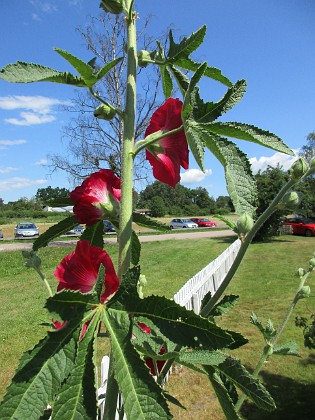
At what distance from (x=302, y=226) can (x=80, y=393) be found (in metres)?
26.2

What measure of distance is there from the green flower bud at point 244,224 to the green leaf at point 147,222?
0.27m

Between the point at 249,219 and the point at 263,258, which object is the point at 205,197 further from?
the point at 249,219

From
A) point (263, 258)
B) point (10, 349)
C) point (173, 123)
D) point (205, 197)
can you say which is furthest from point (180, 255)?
point (205, 197)

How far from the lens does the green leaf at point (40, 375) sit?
1.91 feet

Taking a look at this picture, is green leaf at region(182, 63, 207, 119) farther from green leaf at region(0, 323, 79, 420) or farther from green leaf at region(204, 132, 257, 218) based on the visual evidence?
green leaf at region(0, 323, 79, 420)

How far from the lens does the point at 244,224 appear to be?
0.74 m

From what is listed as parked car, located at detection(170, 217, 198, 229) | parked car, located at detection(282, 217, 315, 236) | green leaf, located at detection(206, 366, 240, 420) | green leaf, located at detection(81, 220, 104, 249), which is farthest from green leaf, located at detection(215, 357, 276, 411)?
parked car, located at detection(170, 217, 198, 229)

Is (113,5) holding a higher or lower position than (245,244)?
higher

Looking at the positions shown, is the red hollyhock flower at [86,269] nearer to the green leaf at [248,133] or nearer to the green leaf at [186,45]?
the green leaf at [248,133]

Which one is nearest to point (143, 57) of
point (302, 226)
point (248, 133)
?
point (248, 133)

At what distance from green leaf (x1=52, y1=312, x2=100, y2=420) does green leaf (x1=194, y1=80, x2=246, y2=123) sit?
0.45 meters

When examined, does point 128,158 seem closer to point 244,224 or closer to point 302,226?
point 244,224

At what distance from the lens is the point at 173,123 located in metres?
0.84

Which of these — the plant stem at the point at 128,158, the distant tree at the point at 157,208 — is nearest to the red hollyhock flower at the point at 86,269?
the plant stem at the point at 128,158
